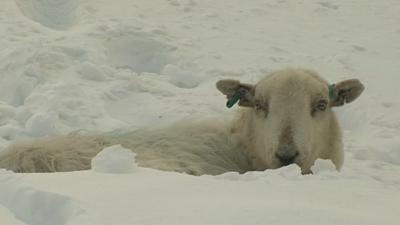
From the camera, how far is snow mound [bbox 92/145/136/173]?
12.2 feet

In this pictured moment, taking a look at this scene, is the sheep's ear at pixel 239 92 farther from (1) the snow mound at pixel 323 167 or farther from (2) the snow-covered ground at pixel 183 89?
(1) the snow mound at pixel 323 167

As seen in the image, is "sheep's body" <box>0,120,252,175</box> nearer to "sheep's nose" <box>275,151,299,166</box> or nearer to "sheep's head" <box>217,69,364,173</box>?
"sheep's head" <box>217,69,364,173</box>

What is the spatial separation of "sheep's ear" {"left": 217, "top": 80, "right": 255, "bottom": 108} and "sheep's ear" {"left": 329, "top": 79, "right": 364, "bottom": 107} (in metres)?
0.69

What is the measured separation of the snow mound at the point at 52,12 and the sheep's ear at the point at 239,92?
548cm

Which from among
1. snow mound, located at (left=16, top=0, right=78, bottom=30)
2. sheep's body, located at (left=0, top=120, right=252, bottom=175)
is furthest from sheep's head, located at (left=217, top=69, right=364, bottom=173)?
snow mound, located at (left=16, top=0, right=78, bottom=30)

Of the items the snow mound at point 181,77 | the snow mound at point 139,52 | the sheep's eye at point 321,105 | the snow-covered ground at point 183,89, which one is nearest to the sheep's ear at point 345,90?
the sheep's eye at point 321,105

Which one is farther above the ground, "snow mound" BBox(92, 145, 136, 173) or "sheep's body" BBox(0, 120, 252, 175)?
"snow mound" BBox(92, 145, 136, 173)

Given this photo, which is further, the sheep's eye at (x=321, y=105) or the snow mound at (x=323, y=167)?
the sheep's eye at (x=321, y=105)

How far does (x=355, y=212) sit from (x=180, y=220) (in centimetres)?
73

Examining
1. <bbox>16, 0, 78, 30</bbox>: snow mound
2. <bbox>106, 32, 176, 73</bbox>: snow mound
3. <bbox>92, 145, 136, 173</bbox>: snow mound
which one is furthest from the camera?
<bbox>16, 0, 78, 30</bbox>: snow mound

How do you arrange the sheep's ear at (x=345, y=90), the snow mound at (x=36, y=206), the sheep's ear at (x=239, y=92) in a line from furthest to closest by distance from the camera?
1. the sheep's ear at (x=345, y=90)
2. the sheep's ear at (x=239, y=92)
3. the snow mound at (x=36, y=206)

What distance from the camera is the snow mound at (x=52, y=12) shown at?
11.4m

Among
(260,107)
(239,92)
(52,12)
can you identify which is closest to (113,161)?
(260,107)

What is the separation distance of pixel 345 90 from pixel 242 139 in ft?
3.21
